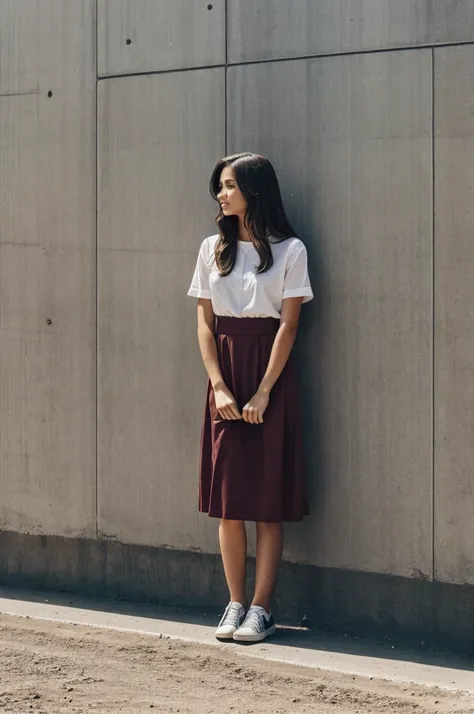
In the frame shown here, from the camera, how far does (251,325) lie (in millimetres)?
5645

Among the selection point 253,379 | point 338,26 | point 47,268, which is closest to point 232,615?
point 253,379

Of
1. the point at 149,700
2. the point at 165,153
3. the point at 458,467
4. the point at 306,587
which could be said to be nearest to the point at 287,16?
the point at 165,153

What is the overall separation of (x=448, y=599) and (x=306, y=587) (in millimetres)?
681

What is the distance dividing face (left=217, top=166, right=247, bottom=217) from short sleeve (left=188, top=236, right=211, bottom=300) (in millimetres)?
219

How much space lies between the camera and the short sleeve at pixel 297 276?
5.54m

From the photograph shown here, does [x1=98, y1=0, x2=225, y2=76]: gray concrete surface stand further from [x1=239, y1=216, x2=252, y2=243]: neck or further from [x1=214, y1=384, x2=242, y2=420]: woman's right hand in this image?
[x1=214, y1=384, x2=242, y2=420]: woman's right hand

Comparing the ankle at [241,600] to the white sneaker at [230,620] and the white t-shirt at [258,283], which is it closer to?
the white sneaker at [230,620]

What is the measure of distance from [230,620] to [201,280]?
145 cm

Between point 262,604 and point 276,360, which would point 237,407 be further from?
point 262,604

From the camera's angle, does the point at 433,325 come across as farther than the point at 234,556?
No

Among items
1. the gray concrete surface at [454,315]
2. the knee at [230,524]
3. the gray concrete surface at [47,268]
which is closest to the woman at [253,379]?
the knee at [230,524]

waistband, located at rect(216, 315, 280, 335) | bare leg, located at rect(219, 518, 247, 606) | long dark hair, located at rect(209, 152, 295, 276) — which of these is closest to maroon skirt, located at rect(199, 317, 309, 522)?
waistband, located at rect(216, 315, 280, 335)

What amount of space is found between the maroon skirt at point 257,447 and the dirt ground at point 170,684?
60 centimetres

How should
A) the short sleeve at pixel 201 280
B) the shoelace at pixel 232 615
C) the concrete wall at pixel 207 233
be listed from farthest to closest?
1. the short sleeve at pixel 201 280
2. the shoelace at pixel 232 615
3. the concrete wall at pixel 207 233
